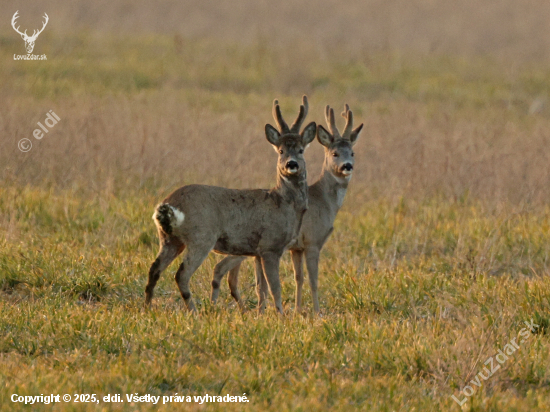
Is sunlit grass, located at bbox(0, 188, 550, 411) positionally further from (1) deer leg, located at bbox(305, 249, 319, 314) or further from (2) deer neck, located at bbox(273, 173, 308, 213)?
(2) deer neck, located at bbox(273, 173, 308, 213)

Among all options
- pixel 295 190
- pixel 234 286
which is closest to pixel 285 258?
pixel 234 286

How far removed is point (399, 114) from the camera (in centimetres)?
1752

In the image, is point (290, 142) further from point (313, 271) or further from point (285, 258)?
point (285, 258)

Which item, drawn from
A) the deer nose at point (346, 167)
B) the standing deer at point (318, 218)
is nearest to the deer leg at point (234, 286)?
the standing deer at point (318, 218)

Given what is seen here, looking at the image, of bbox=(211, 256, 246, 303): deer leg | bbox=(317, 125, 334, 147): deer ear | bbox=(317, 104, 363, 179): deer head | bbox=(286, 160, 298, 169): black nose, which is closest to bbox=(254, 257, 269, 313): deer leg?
bbox=(211, 256, 246, 303): deer leg

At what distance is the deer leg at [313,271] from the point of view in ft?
23.6

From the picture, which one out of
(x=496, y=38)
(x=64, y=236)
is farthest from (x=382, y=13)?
(x=64, y=236)

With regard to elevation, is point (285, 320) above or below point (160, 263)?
below

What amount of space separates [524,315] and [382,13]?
3143 cm

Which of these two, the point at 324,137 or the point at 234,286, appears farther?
the point at 324,137

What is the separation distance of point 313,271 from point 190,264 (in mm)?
1361

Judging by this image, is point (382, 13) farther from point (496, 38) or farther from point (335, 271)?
point (335, 271)

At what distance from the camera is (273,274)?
22.3ft

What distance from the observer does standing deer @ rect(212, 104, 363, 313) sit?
7227mm
